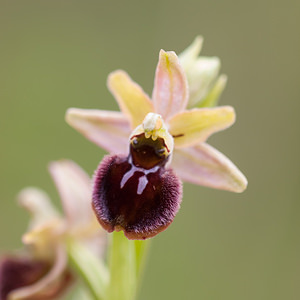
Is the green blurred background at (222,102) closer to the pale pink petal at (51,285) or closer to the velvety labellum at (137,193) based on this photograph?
the pale pink petal at (51,285)

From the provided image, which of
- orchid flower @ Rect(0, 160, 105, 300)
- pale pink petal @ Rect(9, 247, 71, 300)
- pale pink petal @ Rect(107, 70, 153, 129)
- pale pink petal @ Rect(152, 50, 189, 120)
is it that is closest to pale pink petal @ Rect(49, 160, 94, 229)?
orchid flower @ Rect(0, 160, 105, 300)

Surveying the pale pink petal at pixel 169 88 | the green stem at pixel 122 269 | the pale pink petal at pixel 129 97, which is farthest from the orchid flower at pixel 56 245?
the pale pink petal at pixel 169 88

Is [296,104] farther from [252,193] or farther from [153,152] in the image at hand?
[153,152]

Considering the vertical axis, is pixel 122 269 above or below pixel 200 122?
below

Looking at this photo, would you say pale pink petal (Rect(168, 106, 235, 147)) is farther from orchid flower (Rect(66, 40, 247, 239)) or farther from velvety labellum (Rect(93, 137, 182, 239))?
velvety labellum (Rect(93, 137, 182, 239))

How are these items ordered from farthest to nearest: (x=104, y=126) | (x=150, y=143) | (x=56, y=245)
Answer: (x=56, y=245) → (x=104, y=126) → (x=150, y=143)

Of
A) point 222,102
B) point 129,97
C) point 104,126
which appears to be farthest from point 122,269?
point 222,102

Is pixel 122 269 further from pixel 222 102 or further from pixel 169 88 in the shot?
pixel 222 102
